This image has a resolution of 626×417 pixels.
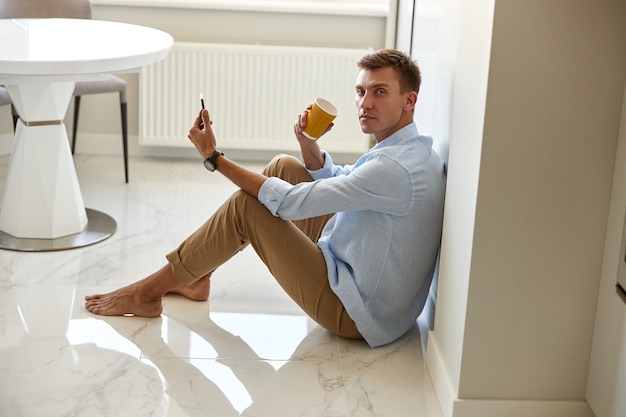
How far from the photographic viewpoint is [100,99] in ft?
15.5

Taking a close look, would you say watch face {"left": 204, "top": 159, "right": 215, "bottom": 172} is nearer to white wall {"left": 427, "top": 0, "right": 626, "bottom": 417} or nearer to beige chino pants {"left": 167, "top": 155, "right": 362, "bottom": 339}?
beige chino pants {"left": 167, "top": 155, "right": 362, "bottom": 339}

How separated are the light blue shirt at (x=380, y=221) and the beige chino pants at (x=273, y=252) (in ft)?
0.15

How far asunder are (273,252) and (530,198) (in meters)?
0.80

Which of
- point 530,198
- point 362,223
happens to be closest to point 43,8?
point 362,223

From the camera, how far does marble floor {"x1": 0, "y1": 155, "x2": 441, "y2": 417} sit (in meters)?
2.39

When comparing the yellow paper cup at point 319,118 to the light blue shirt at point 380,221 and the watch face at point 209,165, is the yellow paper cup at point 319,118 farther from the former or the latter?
the watch face at point 209,165

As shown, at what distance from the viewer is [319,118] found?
264 centimetres

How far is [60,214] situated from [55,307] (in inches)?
26.1

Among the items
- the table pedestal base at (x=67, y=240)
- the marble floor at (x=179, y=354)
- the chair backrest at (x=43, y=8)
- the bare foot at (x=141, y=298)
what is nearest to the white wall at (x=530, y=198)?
the marble floor at (x=179, y=354)

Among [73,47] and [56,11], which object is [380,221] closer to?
[73,47]

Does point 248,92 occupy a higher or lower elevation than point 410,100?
lower

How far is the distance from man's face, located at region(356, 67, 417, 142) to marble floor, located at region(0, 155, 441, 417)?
Result: 665 mm

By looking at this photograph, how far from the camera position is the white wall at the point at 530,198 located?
207cm

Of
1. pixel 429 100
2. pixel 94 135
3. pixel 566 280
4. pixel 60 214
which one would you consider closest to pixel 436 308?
pixel 566 280
